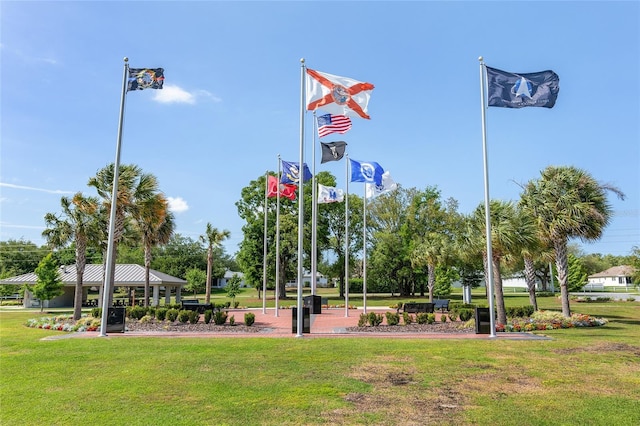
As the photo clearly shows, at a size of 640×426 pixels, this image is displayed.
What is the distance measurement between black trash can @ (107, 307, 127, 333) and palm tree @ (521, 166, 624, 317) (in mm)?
19451

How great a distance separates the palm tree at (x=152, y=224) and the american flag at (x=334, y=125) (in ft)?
34.1

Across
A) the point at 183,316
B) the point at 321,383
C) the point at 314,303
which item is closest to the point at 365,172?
the point at 314,303

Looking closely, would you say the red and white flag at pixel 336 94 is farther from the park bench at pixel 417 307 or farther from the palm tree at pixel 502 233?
the park bench at pixel 417 307

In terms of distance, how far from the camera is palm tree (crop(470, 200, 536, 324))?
715 inches

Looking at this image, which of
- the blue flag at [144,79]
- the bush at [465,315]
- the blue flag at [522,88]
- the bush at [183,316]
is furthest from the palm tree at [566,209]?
the blue flag at [144,79]

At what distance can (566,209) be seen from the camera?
22.1 m

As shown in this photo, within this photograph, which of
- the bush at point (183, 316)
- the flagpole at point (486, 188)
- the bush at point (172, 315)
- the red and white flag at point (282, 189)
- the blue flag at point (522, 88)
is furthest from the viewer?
the red and white flag at point (282, 189)

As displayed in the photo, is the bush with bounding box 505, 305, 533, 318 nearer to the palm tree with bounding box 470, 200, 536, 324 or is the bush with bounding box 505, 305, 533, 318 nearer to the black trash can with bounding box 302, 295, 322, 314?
the palm tree with bounding box 470, 200, 536, 324

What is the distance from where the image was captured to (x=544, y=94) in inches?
606

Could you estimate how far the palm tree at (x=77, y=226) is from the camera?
24.1 m

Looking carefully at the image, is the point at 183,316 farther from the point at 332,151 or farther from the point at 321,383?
the point at 321,383

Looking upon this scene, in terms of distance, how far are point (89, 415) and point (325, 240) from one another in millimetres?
49310

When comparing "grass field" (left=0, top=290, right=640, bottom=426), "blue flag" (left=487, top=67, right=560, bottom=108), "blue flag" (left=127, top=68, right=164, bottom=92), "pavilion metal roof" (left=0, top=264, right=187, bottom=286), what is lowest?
"grass field" (left=0, top=290, right=640, bottom=426)

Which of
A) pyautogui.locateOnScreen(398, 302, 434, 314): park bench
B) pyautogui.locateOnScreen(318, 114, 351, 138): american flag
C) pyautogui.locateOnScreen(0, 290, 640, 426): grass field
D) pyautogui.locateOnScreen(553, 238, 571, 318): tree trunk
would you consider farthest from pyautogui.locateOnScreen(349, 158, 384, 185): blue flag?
pyautogui.locateOnScreen(0, 290, 640, 426): grass field
